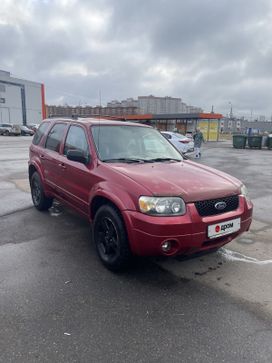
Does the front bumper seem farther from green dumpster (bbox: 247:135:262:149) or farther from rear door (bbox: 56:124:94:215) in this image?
green dumpster (bbox: 247:135:262:149)

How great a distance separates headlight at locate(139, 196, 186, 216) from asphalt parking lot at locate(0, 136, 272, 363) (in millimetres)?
716

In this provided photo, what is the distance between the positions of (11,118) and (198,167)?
62140 mm

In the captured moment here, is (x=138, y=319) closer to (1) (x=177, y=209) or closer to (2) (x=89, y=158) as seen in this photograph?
→ (1) (x=177, y=209)

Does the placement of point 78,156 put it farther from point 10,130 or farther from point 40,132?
point 10,130

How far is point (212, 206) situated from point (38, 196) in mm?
3832

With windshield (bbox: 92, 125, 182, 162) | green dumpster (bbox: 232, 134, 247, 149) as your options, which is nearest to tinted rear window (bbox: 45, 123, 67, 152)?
windshield (bbox: 92, 125, 182, 162)

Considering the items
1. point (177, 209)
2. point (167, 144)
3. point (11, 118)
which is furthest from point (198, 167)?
point (11, 118)

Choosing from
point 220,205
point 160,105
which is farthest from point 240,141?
point 160,105

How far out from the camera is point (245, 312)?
286 centimetres

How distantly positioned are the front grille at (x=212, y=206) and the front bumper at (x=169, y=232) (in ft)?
0.18

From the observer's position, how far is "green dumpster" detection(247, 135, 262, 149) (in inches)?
1062

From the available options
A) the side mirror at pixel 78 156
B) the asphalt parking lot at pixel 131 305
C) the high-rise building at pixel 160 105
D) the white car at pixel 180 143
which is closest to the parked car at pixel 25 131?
the white car at pixel 180 143

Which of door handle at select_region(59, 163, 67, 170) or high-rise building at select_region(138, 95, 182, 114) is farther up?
high-rise building at select_region(138, 95, 182, 114)

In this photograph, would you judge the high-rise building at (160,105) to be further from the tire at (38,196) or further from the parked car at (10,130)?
the tire at (38,196)
